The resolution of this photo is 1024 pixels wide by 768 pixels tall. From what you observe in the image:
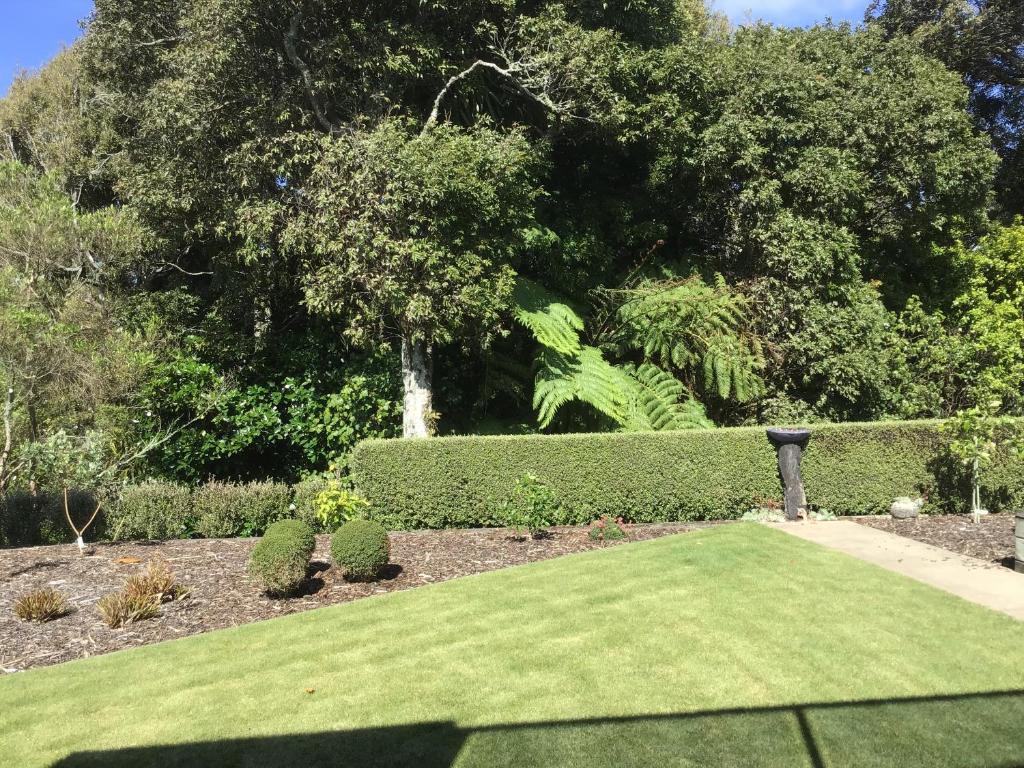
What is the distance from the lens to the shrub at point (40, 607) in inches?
220

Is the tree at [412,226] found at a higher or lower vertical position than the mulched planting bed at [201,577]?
higher

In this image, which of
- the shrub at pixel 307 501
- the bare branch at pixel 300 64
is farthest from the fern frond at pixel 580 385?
the bare branch at pixel 300 64

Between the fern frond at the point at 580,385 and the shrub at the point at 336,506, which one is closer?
the shrub at the point at 336,506

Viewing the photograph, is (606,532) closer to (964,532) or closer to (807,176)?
(964,532)

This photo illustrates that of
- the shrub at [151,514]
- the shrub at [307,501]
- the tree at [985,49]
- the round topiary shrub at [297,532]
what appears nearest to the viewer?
the round topiary shrub at [297,532]

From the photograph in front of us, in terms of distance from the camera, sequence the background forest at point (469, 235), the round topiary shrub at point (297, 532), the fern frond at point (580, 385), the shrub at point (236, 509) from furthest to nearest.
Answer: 1. the fern frond at point (580, 385)
2. the background forest at point (469, 235)
3. the shrub at point (236, 509)
4. the round topiary shrub at point (297, 532)

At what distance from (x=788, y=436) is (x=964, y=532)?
2.21m

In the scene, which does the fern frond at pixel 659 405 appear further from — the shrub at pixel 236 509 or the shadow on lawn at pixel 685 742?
the shadow on lawn at pixel 685 742

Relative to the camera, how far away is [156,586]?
5.89 meters

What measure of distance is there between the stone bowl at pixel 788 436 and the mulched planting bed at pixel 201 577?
63.6 inches

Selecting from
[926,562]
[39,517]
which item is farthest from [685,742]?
[39,517]

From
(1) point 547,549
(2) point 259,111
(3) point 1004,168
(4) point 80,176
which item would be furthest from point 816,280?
(4) point 80,176

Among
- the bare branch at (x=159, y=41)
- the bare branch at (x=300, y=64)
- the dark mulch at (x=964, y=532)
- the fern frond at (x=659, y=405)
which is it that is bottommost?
the dark mulch at (x=964, y=532)

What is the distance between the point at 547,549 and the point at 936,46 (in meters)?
16.1
